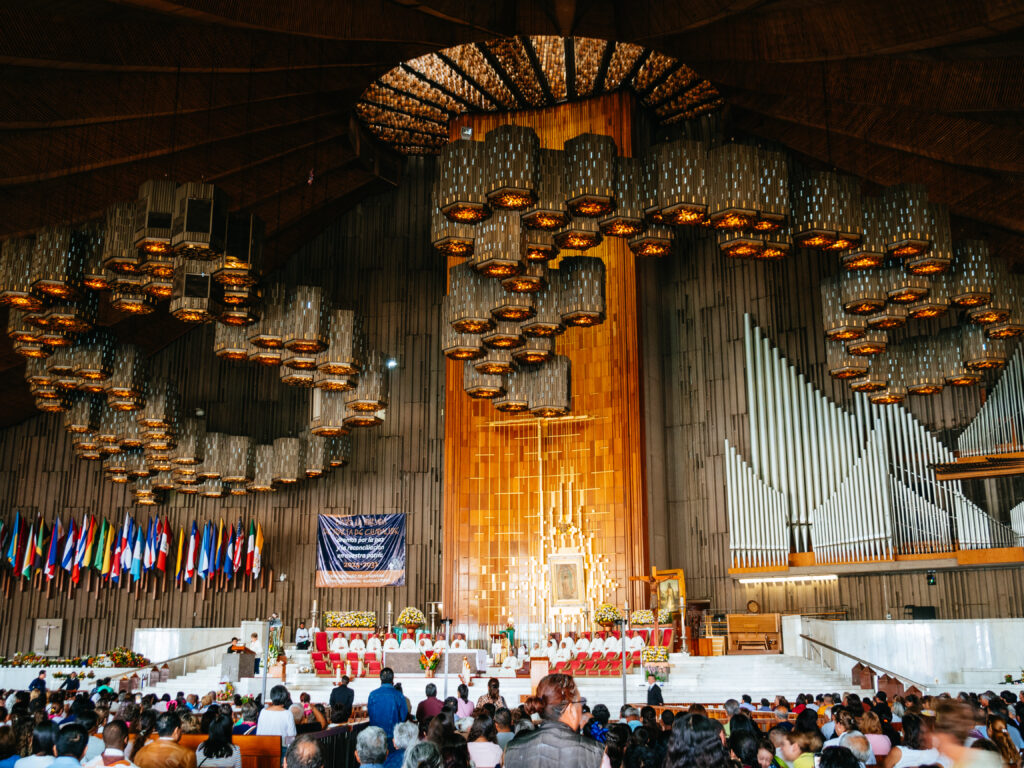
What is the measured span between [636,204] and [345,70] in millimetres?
6287

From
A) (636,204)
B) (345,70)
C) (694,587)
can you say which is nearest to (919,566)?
(694,587)

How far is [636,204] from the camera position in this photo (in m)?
14.6

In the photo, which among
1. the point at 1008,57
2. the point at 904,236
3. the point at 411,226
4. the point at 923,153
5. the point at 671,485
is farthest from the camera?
the point at 411,226

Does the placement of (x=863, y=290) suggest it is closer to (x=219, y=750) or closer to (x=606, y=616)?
(x=606, y=616)

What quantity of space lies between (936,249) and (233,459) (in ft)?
51.4

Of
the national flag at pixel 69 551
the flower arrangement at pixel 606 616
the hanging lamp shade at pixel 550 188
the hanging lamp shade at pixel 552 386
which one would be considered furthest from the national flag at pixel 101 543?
the hanging lamp shade at pixel 550 188

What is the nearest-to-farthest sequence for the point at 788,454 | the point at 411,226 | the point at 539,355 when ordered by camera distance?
the point at 539,355
the point at 788,454
the point at 411,226

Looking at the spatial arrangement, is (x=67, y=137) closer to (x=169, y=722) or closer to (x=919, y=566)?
(x=169, y=722)

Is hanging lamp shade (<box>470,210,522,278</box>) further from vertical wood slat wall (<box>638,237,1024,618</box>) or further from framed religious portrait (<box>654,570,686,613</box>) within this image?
framed religious portrait (<box>654,570,686,613</box>)

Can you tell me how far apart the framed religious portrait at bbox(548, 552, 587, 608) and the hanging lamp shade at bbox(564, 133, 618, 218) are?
10.2m

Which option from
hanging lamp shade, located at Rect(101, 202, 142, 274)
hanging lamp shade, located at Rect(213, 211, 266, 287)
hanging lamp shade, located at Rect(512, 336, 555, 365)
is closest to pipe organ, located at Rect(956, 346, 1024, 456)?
hanging lamp shade, located at Rect(512, 336, 555, 365)

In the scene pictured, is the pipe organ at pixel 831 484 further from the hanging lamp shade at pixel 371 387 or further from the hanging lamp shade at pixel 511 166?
the hanging lamp shade at pixel 511 166

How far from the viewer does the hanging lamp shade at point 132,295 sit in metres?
→ 15.2

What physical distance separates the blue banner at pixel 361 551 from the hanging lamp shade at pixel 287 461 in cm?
257
